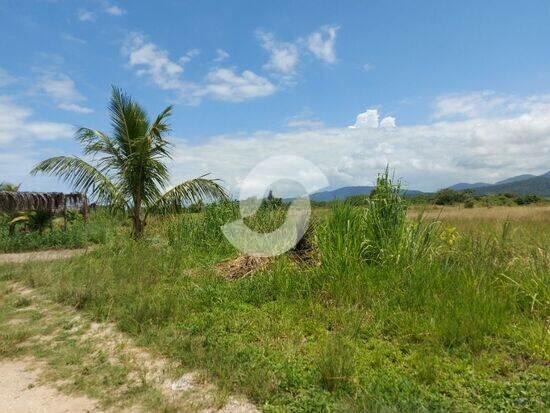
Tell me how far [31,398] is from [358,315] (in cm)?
310

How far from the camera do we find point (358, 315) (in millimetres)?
4684

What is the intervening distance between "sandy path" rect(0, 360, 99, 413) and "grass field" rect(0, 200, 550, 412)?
0.97 meters

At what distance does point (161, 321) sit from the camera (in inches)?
199

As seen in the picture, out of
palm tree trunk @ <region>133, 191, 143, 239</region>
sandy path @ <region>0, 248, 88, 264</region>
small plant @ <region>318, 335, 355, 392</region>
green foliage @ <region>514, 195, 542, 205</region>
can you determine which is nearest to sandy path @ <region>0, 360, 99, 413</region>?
small plant @ <region>318, 335, 355, 392</region>

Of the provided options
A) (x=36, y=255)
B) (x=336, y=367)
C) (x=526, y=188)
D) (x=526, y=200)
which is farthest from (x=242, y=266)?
(x=526, y=188)

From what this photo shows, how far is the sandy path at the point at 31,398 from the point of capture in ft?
10.4

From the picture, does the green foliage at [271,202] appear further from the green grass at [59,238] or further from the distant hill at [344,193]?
the green grass at [59,238]

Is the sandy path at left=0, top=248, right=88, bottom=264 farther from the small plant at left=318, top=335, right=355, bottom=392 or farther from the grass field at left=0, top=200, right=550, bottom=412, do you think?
the small plant at left=318, top=335, right=355, bottom=392

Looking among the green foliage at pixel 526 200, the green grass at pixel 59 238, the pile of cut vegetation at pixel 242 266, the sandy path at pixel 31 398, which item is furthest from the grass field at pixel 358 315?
the green foliage at pixel 526 200

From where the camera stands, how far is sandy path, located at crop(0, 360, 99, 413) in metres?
3.16

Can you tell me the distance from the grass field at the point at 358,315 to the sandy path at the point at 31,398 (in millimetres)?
966

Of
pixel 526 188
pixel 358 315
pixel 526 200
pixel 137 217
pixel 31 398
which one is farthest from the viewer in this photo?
pixel 526 188

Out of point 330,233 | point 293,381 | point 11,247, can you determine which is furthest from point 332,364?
point 11,247

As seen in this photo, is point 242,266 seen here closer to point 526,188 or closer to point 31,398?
point 31,398
